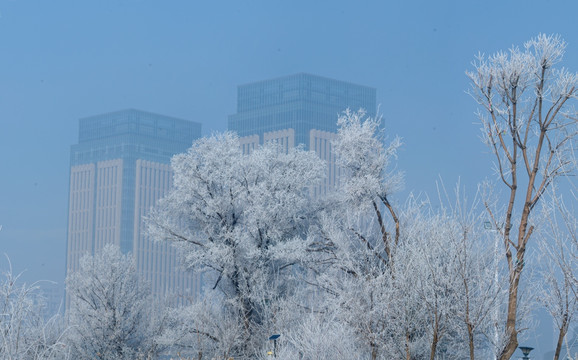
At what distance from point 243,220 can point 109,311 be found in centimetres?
1297

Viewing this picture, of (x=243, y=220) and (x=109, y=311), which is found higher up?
(x=243, y=220)

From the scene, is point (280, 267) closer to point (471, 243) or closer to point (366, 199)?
point (366, 199)

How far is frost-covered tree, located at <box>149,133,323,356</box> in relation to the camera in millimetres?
39094

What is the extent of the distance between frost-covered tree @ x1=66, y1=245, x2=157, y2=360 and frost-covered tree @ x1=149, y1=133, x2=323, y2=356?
914 cm

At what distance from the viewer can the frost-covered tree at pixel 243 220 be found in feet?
128

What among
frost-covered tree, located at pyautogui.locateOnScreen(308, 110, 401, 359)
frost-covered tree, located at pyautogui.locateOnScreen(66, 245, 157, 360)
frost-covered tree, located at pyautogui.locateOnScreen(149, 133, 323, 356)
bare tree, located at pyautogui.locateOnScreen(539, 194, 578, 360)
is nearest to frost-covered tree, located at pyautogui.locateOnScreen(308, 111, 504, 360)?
frost-covered tree, located at pyautogui.locateOnScreen(308, 110, 401, 359)

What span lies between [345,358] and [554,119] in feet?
26.8

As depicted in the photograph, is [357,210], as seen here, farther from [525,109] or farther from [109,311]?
[109,311]

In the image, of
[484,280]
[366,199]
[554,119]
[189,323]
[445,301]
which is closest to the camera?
[484,280]

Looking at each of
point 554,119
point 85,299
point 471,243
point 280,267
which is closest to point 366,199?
point 280,267

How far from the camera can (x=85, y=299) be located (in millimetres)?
52312

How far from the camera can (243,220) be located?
135 feet

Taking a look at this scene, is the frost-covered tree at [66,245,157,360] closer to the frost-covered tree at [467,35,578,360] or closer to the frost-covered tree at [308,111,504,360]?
the frost-covered tree at [308,111,504,360]

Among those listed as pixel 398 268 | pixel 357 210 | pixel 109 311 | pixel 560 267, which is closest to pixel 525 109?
pixel 560 267
